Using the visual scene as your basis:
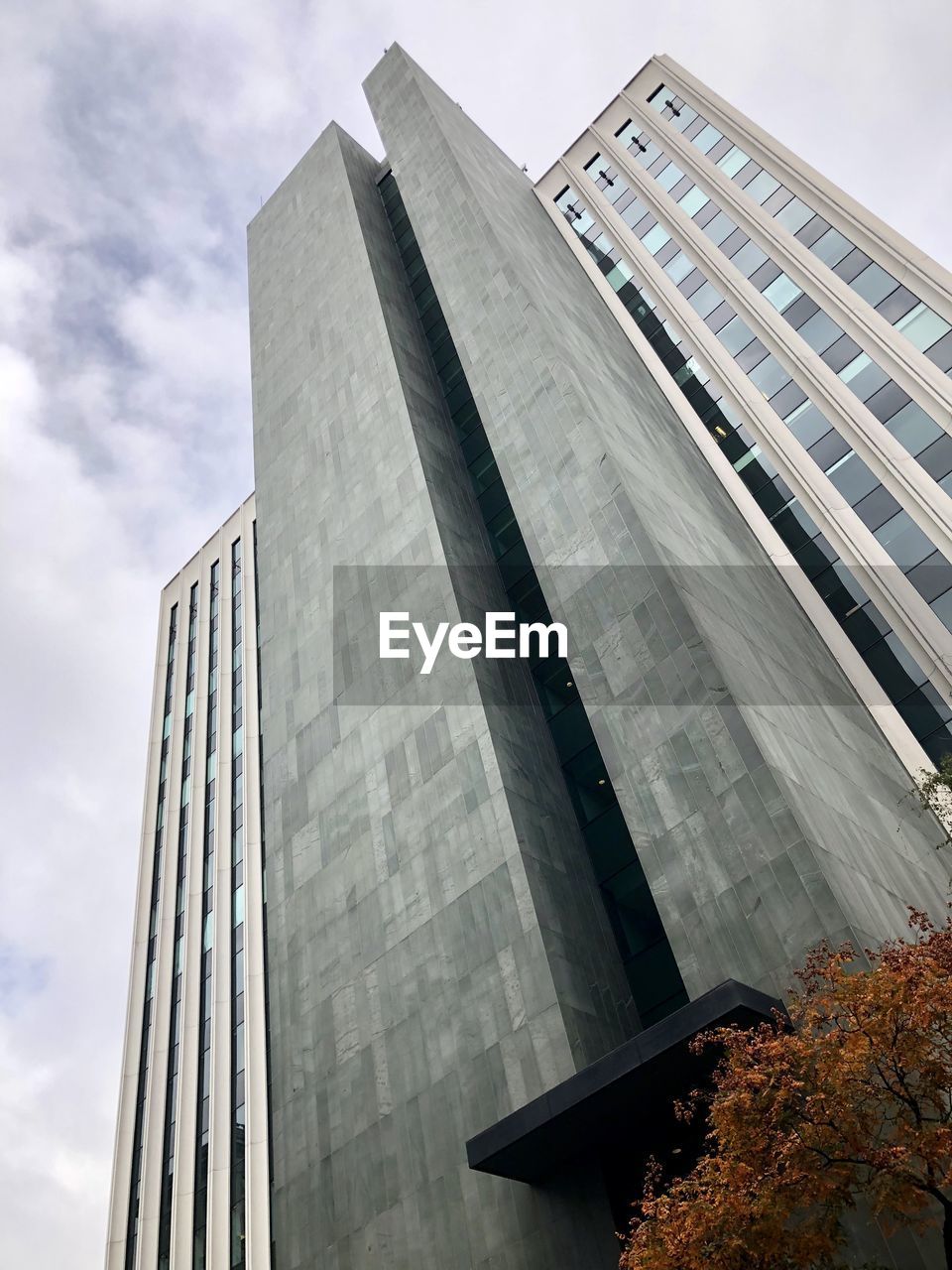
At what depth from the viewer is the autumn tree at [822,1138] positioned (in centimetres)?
1612

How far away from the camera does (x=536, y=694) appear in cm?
3875

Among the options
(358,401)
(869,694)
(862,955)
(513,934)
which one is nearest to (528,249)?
(358,401)

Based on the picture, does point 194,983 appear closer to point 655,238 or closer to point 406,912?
point 406,912

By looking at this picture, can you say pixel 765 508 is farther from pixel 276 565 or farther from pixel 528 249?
pixel 276 565

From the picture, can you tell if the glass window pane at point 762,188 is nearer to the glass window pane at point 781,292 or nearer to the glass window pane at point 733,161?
the glass window pane at point 733,161

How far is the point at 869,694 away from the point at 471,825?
17.0 metres

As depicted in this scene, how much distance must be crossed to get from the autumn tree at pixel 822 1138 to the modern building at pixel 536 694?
404cm

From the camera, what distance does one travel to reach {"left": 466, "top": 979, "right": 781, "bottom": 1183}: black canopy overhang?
21.9 metres

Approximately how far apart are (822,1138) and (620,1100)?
8.15 m

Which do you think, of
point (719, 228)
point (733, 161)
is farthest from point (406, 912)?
point (733, 161)

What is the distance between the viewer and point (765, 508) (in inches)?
1825

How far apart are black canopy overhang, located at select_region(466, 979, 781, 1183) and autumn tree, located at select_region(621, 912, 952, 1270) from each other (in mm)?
4219

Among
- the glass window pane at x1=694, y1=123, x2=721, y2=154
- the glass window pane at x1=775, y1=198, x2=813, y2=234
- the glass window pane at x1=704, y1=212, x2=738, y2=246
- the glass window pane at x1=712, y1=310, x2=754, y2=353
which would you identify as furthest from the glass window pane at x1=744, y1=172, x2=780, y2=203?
the glass window pane at x1=712, y1=310, x2=754, y2=353

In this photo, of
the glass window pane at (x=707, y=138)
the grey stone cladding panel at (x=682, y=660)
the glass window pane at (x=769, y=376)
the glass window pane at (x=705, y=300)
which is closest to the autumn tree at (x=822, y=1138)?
the grey stone cladding panel at (x=682, y=660)
